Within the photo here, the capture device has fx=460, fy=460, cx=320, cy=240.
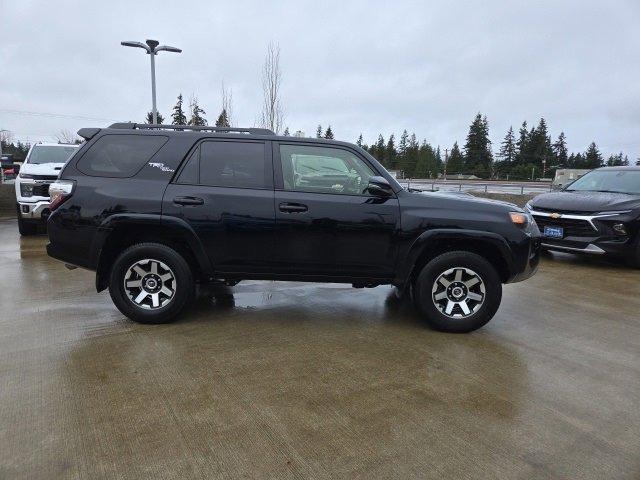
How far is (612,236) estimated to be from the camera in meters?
7.18

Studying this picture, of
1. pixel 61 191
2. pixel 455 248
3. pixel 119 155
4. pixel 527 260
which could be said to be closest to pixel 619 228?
pixel 527 260

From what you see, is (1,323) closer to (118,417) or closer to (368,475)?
(118,417)

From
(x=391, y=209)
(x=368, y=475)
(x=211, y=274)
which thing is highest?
(x=391, y=209)

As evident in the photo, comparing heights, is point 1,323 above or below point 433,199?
below

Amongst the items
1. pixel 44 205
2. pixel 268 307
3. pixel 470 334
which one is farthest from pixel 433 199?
pixel 44 205

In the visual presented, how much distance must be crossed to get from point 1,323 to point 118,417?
239cm

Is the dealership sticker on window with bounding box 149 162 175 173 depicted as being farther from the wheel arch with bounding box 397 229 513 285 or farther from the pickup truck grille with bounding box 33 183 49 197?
the pickup truck grille with bounding box 33 183 49 197

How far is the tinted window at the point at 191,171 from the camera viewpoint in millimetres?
4293

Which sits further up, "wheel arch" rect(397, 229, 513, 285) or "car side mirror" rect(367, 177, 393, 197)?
"car side mirror" rect(367, 177, 393, 197)

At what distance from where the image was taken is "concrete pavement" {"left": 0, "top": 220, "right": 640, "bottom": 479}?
2430 millimetres

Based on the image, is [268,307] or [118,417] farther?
[268,307]

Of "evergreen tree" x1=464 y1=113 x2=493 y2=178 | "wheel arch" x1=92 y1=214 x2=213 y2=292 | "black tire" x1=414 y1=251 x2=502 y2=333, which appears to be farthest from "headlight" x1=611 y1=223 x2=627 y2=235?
"evergreen tree" x1=464 y1=113 x2=493 y2=178

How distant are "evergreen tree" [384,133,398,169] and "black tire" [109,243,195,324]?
79752 millimetres

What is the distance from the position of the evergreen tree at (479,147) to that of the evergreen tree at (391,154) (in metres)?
14.1
